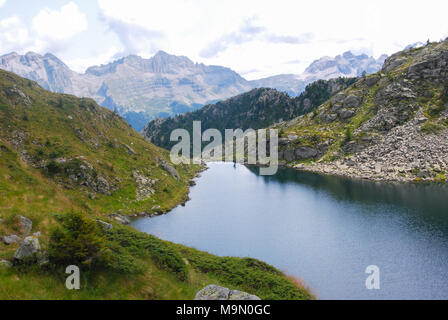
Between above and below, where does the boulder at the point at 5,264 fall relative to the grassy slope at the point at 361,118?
below

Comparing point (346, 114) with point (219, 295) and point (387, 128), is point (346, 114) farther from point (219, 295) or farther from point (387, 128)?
point (219, 295)

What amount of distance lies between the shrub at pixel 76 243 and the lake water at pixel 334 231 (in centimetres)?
3017

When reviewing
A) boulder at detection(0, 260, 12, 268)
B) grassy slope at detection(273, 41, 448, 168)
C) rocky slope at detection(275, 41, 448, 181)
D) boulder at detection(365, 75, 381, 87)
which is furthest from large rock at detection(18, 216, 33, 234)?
boulder at detection(365, 75, 381, 87)

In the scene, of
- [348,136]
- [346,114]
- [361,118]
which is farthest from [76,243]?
[346,114]

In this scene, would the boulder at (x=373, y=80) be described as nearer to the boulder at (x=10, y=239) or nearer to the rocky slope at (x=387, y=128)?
the rocky slope at (x=387, y=128)

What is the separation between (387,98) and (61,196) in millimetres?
165125

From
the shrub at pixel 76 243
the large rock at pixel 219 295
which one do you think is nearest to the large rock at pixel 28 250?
the shrub at pixel 76 243

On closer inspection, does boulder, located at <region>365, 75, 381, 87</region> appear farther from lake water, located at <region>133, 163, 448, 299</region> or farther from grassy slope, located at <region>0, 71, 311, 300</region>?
grassy slope, located at <region>0, 71, 311, 300</region>

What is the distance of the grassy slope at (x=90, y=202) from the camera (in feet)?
97.5

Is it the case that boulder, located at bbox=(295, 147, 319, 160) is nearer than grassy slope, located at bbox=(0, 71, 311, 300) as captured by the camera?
No

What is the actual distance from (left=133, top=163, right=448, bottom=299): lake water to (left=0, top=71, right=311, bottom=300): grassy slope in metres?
8.01

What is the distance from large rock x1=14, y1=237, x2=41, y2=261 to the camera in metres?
27.7

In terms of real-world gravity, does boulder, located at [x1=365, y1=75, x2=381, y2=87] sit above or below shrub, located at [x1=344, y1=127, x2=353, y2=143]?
above

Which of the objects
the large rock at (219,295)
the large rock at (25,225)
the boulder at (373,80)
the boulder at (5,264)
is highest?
the boulder at (373,80)
